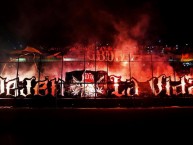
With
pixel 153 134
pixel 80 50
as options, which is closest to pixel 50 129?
pixel 153 134

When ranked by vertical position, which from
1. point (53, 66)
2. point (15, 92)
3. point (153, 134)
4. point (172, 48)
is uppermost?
point (172, 48)

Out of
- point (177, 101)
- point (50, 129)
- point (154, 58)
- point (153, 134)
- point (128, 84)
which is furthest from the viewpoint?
point (154, 58)

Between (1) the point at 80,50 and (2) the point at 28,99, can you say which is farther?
(1) the point at 80,50

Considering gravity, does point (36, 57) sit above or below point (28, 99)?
above

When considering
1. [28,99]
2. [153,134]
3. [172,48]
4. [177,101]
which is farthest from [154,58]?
[153,134]

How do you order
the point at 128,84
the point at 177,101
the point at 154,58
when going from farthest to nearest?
the point at 154,58 < the point at 128,84 < the point at 177,101

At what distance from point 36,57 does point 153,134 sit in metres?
18.1

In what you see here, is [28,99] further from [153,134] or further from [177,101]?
[153,134]

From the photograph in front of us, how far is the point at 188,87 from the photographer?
1928 cm

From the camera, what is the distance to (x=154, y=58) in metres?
22.8

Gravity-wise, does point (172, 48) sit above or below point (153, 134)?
above

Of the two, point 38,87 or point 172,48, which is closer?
point 38,87

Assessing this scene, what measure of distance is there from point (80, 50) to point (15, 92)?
652 centimetres

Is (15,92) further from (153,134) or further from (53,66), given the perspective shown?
(153,134)
